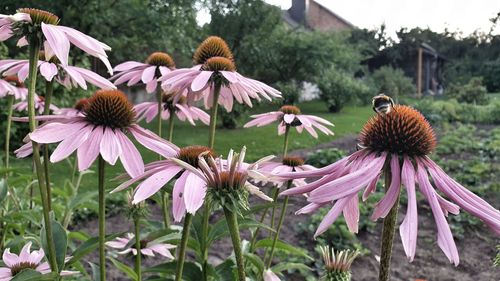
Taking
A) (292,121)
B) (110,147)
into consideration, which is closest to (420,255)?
(292,121)

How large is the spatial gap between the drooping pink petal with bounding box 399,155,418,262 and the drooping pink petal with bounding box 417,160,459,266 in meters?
0.01

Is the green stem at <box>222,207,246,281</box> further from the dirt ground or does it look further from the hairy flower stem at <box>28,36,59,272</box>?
the dirt ground

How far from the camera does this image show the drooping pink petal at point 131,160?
65 cm

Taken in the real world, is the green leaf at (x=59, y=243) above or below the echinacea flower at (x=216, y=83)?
below

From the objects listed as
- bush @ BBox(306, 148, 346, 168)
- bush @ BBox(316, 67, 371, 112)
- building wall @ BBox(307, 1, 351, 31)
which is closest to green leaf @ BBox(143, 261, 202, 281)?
bush @ BBox(306, 148, 346, 168)

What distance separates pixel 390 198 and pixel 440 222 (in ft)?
0.17

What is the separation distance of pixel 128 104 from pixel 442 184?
0.47 m

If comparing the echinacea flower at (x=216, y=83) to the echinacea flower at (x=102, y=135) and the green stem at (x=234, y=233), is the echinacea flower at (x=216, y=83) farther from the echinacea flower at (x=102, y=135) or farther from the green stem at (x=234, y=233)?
the green stem at (x=234, y=233)

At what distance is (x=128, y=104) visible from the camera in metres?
0.79

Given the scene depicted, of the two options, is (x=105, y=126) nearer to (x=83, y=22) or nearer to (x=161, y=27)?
(x=83, y=22)

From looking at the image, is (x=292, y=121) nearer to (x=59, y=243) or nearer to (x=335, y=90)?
(x=59, y=243)

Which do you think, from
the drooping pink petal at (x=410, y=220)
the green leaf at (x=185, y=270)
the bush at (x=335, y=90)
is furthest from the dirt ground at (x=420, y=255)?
the bush at (x=335, y=90)

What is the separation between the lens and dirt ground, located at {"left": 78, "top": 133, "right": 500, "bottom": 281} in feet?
7.56

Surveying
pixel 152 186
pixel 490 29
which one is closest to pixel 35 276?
pixel 152 186
